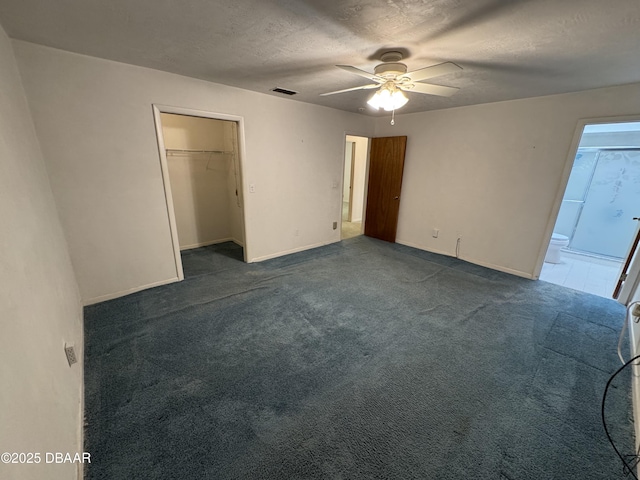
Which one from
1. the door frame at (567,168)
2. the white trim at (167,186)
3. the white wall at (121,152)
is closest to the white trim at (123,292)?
the white wall at (121,152)

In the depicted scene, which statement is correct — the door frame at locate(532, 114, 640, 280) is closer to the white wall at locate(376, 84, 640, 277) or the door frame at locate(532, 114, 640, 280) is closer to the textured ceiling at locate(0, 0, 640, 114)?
the white wall at locate(376, 84, 640, 277)

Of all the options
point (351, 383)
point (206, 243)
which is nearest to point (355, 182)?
point (206, 243)

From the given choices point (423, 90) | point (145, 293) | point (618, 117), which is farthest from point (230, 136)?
point (618, 117)

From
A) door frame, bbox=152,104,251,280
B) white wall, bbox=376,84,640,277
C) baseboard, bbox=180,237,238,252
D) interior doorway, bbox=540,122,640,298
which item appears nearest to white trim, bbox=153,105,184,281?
door frame, bbox=152,104,251,280

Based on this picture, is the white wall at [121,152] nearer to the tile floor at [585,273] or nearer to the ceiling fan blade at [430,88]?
the ceiling fan blade at [430,88]

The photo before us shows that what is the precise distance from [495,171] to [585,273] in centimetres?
217

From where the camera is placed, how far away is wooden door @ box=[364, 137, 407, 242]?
4.65 m

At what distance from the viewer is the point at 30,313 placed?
116 cm

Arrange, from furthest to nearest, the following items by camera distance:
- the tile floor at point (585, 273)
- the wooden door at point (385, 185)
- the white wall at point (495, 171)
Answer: the wooden door at point (385, 185)
the tile floor at point (585, 273)
the white wall at point (495, 171)

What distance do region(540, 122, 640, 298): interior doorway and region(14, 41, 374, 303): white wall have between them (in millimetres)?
4497

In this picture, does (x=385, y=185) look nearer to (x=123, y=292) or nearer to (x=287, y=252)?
(x=287, y=252)

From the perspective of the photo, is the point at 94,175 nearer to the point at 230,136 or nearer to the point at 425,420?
the point at 230,136

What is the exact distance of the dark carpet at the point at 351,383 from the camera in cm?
135

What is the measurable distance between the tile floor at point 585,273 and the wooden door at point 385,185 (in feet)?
8.01
